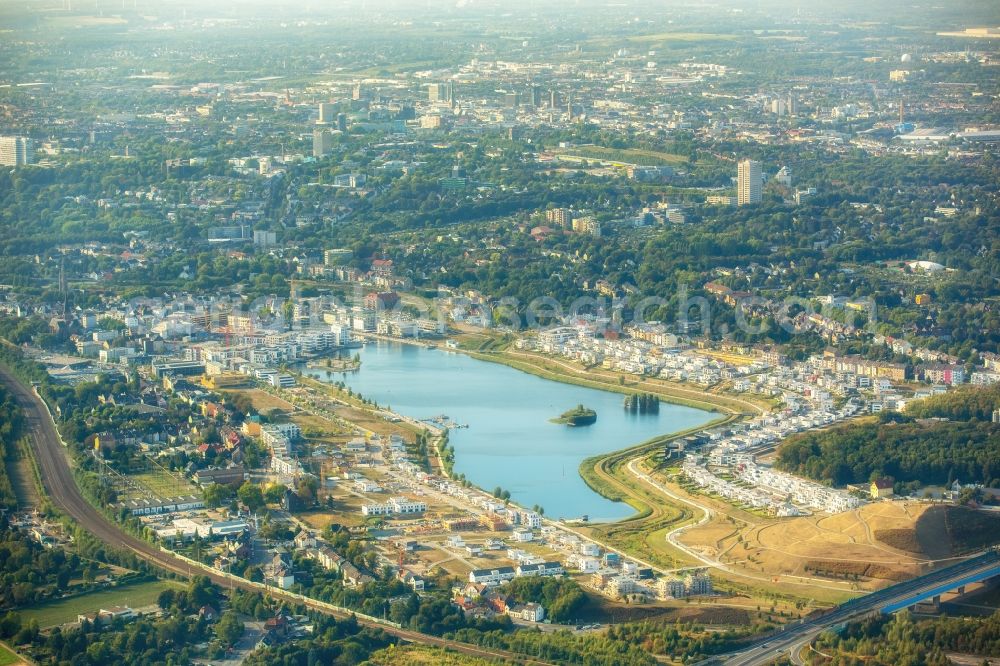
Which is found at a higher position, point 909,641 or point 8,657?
point 909,641

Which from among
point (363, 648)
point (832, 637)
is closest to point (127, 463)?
point (363, 648)

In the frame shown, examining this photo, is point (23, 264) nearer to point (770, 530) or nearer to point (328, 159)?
point (328, 159)

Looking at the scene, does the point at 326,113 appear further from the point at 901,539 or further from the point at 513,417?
the point at 901,539

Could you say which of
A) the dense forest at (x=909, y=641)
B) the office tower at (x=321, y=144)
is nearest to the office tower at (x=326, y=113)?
the office tower at (x=321, y=144)

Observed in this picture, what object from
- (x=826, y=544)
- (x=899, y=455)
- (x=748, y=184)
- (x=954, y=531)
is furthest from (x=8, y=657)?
(x=748, y=184)

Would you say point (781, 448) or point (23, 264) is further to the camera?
point (23, 264)

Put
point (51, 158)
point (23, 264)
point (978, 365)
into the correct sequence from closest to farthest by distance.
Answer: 1. point (978, 365)
2. point (23, 264)
3. point (51, 158)

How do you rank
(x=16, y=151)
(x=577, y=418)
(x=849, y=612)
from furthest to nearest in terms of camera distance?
(x=16, y=151), (x=577, y=418), (x=849, y=612)

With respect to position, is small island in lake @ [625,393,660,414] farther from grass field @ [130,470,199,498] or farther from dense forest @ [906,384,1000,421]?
grass field @ [130,470,199,498]
